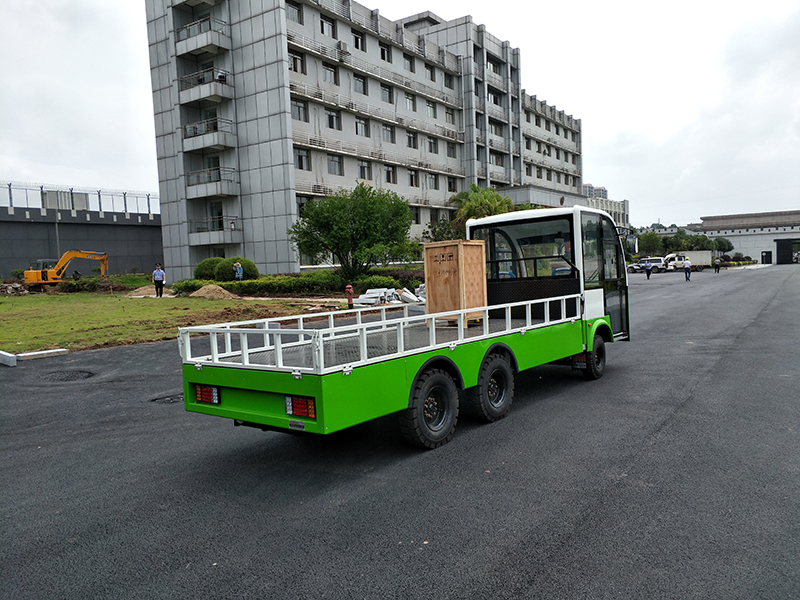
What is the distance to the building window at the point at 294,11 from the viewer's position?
3822 centimetres

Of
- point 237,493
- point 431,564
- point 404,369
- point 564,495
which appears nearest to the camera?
point 431,564

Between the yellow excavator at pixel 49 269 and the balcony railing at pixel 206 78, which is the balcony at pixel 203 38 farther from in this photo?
the yellow excavator at pixel 49 269

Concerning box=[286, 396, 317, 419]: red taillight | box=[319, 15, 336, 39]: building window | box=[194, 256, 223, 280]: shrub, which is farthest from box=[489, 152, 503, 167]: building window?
box=[286, 396, 317, 419]: red taillight

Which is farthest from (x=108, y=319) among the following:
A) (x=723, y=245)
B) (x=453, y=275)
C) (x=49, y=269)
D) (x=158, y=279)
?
(x=723, y=245)

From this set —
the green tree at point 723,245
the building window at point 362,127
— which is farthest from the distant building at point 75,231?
the green tree at point 723,245

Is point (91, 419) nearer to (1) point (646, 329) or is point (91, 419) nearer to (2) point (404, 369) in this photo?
(2) point (404, 369)

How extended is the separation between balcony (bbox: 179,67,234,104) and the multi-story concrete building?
0.27 ft

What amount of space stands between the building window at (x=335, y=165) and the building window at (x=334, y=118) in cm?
210

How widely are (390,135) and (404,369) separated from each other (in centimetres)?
4439

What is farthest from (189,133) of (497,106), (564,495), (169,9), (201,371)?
(564,495)

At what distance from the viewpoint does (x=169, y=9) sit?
3944 cm

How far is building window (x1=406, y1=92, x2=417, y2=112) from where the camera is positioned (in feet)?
162

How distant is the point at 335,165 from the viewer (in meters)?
42.2

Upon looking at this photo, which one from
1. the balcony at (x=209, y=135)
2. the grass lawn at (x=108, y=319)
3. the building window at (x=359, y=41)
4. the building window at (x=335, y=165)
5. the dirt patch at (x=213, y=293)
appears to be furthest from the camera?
the building window at (x=359, y=41)
